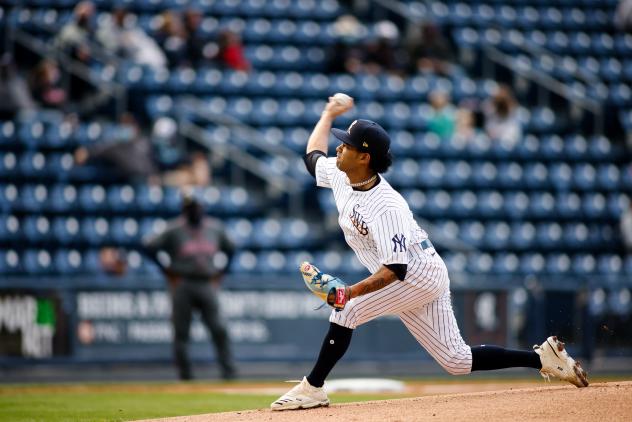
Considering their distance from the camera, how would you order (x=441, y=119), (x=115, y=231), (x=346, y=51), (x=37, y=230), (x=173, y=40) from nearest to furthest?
(x=37, y=230), (x=115, y=231), (x=173, y=40), (x=441, y=119), (x=346, y=51)

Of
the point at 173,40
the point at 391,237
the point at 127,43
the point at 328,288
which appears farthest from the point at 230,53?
the point at 328,288

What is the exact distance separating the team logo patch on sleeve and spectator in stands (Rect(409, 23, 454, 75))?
12.9 metres

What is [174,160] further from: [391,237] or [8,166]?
[391,237]

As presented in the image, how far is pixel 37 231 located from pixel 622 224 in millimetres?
8936

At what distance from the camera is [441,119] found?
1827cm

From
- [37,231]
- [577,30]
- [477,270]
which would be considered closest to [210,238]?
[37,231]

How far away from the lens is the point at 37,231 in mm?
15172

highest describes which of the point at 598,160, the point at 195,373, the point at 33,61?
the point at 33,61

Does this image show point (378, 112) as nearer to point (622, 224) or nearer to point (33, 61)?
point (622, 224)

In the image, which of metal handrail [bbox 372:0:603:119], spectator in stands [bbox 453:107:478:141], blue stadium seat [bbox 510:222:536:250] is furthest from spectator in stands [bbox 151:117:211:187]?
metal handrail [bbox 372:0:603:119]

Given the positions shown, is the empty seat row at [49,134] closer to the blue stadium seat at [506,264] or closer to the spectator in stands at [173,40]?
the spectator in stands at [173,40]

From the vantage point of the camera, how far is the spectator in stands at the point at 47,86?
16281 millimetres

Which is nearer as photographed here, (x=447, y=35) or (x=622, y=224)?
(x=622, y=224)

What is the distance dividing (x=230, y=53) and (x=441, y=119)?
11.9 ft
